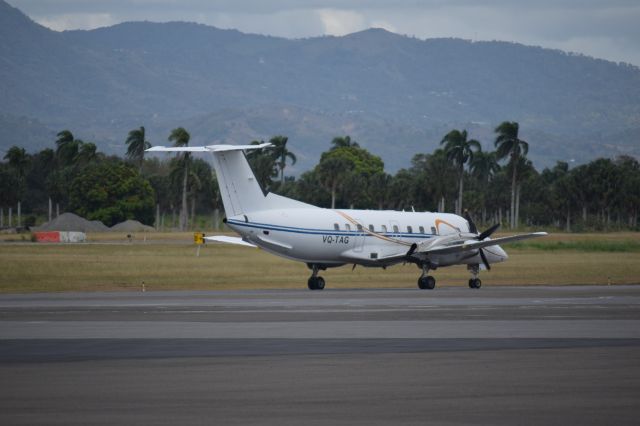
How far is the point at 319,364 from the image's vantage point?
19.0 m

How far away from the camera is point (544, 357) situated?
19922mm

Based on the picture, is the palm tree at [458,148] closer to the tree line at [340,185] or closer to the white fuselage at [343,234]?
the tree line at [340,185]

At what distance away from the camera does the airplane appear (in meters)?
41.9

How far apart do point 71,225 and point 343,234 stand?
8477cm

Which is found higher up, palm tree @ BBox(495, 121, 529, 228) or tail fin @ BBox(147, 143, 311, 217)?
palm tree @ BBox(495, 121, 529, 228)

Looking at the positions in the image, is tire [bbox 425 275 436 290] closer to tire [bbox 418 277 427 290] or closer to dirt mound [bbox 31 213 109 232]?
tire [bbox 418 277 427 290]

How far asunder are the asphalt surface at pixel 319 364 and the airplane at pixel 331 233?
8.85 metres

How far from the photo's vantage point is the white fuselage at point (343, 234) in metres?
41.9

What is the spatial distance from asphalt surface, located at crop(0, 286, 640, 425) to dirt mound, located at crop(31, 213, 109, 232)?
88.8m

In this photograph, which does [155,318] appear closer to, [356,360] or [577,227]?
[356,360]

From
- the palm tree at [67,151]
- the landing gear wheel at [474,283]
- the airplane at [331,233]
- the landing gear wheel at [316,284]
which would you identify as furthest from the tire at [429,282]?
the palm tree at [67,151]

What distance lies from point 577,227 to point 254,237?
10661 centimetres

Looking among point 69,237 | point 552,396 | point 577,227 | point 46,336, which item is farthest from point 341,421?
point 577,227

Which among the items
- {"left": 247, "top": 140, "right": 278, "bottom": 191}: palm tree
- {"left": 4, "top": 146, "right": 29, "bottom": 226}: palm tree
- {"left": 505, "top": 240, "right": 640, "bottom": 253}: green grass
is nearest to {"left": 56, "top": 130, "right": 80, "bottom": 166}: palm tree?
{"left": 4, "top": 146, "right": 29, "bottom": 226}: palm tree
